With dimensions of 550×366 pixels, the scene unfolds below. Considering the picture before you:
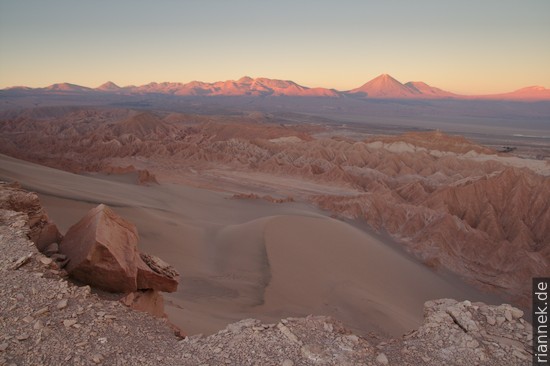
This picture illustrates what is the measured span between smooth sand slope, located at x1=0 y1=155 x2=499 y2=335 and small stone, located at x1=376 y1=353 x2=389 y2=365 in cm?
404

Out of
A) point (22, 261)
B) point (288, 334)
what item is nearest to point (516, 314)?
point (288, 334)

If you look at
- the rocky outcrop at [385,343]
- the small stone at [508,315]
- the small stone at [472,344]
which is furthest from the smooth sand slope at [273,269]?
the small stone at [508,315]

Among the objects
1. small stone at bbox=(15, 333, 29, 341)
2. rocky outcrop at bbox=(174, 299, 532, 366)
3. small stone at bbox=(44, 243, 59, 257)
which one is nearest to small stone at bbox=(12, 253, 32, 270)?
small stone at bbox=(44, 243, 59, 257)

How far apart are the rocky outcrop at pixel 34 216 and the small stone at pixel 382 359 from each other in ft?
17.5

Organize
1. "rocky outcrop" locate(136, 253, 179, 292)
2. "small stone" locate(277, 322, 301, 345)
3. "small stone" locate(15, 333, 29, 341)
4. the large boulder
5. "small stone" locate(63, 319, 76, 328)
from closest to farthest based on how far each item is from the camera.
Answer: "small stone" locate(15, 333, 29, 341) < "small stone" locate(63, 319, 76, 328) < "small stone" locate(277, 322, 301, 345) < the large boulder < "rocky outcrop" locate(136, 253, 179, 292)

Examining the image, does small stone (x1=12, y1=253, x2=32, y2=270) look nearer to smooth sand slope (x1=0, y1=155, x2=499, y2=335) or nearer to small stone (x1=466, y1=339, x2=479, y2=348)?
smooth sand slope (x1=0, y1=155, x2=499, y2=335)

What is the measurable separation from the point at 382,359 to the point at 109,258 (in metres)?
4.11

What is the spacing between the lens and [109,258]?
6000 millimetres

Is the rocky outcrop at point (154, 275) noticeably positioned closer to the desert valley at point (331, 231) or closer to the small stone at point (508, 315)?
the desert valley at point (331, 231)

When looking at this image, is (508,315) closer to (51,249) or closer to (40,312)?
(40,312)

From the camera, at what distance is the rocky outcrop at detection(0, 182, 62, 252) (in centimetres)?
658

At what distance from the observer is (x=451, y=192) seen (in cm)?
2920

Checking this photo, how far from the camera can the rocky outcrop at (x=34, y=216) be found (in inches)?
259

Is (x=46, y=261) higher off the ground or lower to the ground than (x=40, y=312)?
higher
